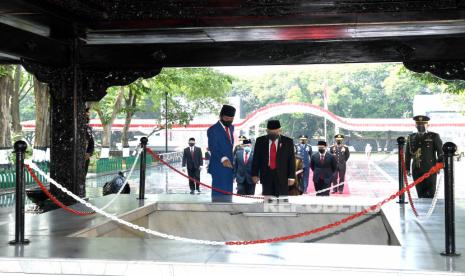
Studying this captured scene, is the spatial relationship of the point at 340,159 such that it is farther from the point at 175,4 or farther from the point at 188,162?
the point at 175,4

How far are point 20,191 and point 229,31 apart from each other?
386 cm

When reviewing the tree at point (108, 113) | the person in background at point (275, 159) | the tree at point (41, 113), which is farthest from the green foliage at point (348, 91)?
the person in background at point (275, 159)

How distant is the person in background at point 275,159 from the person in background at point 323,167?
5.19 metres

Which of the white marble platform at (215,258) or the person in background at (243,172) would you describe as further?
the person in background at (243,172)

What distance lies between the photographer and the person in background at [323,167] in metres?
13.8

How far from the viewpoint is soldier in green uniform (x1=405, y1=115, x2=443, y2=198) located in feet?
31.5

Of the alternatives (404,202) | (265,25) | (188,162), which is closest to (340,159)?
(188,162)

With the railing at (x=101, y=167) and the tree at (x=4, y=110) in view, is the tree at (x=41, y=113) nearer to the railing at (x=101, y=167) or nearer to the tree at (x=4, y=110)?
the railing at (x=101, y=167)

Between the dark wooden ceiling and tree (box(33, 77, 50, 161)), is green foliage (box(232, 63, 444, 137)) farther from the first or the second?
the dark wooden ceiling

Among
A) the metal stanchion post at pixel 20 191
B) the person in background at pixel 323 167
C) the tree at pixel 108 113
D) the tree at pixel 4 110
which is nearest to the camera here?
the metal stanchion post at pixel 20 191

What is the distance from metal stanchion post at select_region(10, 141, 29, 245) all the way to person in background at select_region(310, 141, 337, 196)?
944 centimetres

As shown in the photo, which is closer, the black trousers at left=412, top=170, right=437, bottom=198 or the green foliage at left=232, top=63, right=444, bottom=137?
the black trousers at left=412, top=170, right=437, bottom=198

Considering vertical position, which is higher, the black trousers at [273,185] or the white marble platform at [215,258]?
the black trousers at [273,185]

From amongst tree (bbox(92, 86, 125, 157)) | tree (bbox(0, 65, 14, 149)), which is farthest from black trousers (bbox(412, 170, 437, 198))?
tree (bbox(92, 86, 125, 157))
